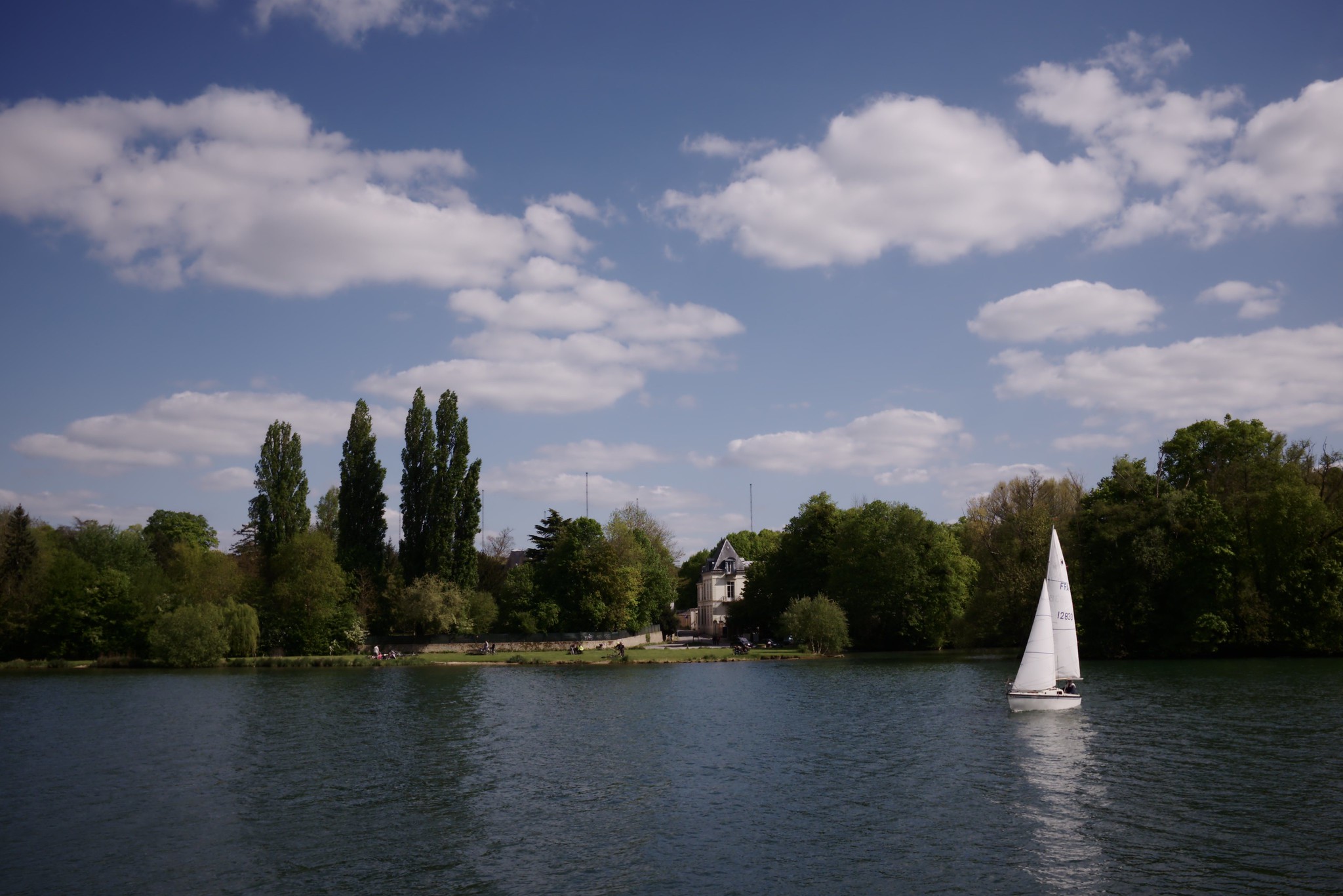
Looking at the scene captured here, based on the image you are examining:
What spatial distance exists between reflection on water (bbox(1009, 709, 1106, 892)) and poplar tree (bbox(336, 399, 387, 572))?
6894 centimetres

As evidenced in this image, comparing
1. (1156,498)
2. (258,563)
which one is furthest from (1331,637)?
(258,563)

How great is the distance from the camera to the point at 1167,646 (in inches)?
2955

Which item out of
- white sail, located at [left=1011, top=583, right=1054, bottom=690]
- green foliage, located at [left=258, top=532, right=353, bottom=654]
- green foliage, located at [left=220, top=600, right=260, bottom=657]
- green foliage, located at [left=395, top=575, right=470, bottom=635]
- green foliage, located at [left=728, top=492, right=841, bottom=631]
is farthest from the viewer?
green foliage, located at [left=728, top=492, right=841, bottom=631]

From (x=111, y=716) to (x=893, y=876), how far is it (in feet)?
128

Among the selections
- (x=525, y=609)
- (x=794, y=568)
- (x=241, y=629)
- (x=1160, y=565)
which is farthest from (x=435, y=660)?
(x=1160, y=565)

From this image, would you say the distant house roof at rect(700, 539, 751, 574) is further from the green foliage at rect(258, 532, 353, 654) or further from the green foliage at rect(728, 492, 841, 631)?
the green foliage at rect(258, 532, 353, 654)

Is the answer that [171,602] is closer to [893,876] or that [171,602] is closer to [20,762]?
[20,762]

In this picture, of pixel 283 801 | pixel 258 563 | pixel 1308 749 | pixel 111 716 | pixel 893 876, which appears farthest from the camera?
pixel 258 563

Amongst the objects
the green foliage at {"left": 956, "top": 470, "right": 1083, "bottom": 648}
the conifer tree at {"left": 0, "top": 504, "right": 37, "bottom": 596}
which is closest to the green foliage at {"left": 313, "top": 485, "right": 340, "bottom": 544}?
the conifer tree at {"left": 0, "top": 504, "right": 37, "bottom": 596}

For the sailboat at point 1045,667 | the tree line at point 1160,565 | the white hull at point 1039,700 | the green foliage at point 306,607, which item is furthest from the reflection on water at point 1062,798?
the green foliage at point 306,607

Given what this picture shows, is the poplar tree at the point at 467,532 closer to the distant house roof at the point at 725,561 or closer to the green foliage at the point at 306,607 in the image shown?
the green foliage at the point at 306,607

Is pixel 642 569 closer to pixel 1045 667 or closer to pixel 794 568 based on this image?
pixel 794 568

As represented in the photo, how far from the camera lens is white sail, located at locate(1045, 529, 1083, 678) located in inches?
1748

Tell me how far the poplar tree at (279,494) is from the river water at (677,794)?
38.6 metres
